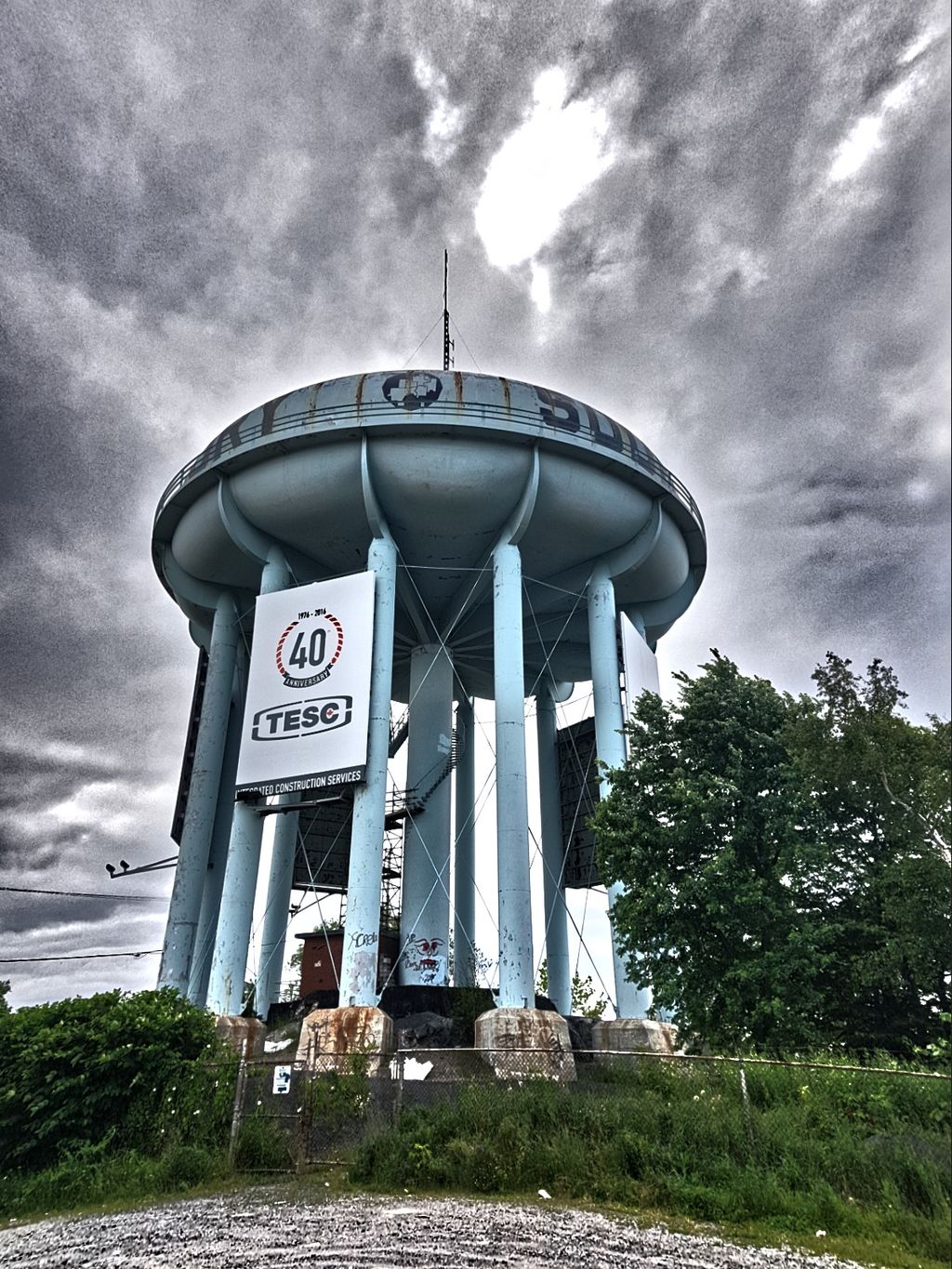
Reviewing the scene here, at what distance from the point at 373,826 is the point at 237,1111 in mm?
8420

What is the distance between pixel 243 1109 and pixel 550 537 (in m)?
16.0

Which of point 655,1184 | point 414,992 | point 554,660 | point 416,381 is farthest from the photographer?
point 554,660

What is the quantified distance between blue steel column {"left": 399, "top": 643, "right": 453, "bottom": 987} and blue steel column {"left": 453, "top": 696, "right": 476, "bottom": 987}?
2.30m

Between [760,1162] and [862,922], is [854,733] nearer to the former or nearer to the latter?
[862,922]

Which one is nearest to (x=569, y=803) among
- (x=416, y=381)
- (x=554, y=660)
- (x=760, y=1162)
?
(x=554, y=660)

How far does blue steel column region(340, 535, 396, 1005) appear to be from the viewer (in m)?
17.1

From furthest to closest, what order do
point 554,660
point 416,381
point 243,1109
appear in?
point 554,660
point 416,381
point 243,1109

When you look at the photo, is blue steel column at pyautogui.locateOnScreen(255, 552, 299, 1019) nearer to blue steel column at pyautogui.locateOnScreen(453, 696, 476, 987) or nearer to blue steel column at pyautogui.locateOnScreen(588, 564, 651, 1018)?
blue steel column at pyautogui.locateOnScreen(453, 696, 476, 987)

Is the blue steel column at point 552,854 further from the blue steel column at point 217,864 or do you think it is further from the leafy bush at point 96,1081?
the leafy bush at point 96,1081

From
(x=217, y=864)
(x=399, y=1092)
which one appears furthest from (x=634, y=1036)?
(x=217, y=864)

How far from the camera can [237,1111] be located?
403 inches

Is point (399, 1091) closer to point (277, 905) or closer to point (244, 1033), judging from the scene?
point (244, 1033)

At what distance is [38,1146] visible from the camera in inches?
425

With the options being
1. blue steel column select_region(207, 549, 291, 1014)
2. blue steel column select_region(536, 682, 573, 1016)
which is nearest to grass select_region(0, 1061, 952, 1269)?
blue steel column select_region(207, 549, 291, 1014)
